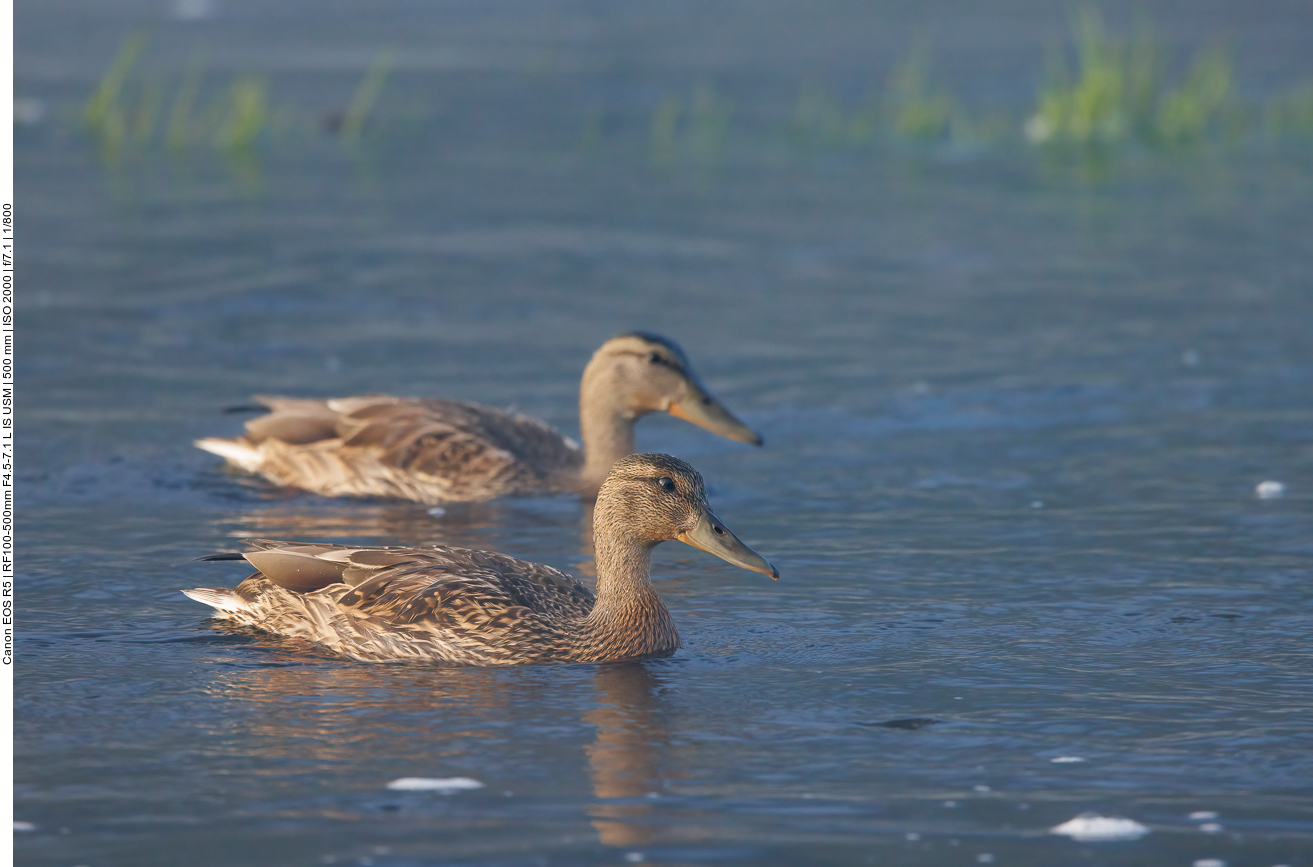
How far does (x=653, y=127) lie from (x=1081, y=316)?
842 cm

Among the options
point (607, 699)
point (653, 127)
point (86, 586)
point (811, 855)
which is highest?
point (653, 127)

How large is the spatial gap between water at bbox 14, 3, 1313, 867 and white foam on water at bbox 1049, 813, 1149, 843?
5cm

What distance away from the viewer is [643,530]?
7.80 metres

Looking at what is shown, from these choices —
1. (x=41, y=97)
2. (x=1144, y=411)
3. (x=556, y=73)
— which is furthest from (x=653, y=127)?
(x=1144, y=411)

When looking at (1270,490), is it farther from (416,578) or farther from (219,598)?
(219,598)

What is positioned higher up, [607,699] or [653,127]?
[653,127]

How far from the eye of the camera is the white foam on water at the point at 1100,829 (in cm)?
592

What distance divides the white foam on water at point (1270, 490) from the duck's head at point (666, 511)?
3539 mm

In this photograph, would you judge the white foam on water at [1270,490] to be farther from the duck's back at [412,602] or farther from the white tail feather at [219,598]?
the white tail feather at [219,598]

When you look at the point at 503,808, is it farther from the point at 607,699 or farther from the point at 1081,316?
the point at 1081,316

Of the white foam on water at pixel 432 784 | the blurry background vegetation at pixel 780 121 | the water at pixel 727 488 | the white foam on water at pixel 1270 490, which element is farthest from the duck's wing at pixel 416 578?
the blurry background vegetation at pixel 780 121

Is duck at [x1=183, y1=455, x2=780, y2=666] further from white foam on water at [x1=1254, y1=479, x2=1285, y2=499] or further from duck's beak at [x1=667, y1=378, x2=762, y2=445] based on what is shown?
white foam on water at [x1=1254, y1=479, x2=1285, y2=499]

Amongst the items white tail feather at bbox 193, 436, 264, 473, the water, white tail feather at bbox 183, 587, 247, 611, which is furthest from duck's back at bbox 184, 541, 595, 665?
white tail feather at bbox 193, 436, 264, 473

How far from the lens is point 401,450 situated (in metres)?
10.6
